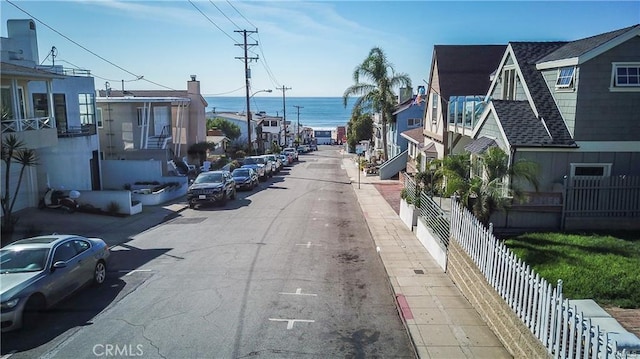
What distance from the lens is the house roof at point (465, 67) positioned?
28266 millimetres

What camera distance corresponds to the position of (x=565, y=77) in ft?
51.8

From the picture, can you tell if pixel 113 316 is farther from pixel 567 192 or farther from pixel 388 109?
→ pixel 388 109

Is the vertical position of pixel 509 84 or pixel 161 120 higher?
pixel 509 84

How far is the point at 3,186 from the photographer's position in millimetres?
19828

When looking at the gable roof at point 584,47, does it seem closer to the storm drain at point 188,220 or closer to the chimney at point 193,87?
the storm drain at point 188,220

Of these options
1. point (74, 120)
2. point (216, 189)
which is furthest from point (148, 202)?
point (74, 120)

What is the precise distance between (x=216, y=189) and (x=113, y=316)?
15619mm

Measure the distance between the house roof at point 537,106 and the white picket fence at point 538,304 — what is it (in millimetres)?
5612

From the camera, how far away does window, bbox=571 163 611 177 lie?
15398 millimetres

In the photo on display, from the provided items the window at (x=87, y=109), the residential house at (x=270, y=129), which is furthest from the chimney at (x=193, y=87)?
the residential house at (x=270, y=129)

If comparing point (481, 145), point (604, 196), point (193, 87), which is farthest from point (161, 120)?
point (604, 196)

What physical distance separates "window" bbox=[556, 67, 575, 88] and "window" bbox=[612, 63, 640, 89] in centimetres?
113

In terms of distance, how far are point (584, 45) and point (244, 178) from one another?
21.2m

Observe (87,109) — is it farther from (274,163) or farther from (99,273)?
(99,273)
